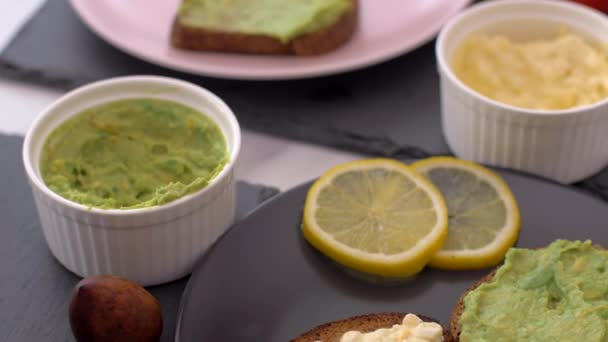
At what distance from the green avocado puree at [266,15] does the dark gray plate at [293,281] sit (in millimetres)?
837

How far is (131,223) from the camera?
219 centimetres

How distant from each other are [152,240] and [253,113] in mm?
857

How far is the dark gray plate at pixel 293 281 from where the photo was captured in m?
2.15

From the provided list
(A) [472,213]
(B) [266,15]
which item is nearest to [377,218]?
(A) [472,213]

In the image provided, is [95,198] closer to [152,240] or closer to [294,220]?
[152,240]

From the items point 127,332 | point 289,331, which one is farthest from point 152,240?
point 289,331

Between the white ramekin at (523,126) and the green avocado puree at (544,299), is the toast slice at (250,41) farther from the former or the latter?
the green avocado puree at (544,299)

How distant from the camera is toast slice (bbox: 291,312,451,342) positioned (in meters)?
2.09

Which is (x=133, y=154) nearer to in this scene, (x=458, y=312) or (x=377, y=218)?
(x=377, y=218)

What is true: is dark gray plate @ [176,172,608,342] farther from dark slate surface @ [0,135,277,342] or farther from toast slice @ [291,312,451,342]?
dark slate surface @ [0,135,277,342]

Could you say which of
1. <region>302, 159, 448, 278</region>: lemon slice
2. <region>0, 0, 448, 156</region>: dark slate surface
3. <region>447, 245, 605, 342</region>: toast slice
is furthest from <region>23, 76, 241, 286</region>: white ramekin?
<region>447, 245, 605, 342</region>: toast slice

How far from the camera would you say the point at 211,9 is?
3236mm

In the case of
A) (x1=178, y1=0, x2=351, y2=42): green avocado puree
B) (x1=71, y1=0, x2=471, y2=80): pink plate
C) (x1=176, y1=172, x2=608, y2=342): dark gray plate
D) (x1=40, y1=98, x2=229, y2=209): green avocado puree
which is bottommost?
(x1=176, y1=172, x2=608, y2=342): dark gray plate

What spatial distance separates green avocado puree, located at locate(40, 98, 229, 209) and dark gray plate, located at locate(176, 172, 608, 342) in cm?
21
